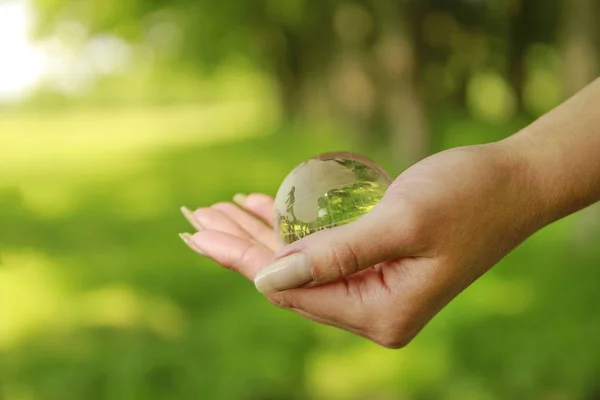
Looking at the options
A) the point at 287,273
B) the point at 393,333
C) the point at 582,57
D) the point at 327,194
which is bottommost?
the point at 393,333

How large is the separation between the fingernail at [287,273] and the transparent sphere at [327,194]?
35 cm

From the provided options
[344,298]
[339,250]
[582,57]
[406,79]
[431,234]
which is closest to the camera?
[339,250]

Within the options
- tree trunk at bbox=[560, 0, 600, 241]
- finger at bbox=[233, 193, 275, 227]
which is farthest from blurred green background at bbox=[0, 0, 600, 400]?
finger at bbox=[233, 193, 275, 227]

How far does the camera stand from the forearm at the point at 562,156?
2.70 m

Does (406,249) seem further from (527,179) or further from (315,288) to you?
(527,179)

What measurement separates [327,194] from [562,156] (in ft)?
2.75

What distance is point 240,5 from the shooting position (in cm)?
1966

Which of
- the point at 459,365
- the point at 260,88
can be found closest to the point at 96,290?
the point at 459,365

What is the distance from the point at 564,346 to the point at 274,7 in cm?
1356

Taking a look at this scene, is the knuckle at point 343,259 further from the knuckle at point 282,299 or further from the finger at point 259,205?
the finger at point 259,205

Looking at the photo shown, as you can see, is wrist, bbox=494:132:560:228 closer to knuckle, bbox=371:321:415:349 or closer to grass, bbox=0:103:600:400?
knuckle, bbox=371:321:415:349

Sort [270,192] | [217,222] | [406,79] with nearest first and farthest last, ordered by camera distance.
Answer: [217,222]
[406,79]
[270,192]

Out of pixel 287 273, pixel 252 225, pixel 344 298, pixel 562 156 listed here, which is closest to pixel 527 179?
pixel 562 156

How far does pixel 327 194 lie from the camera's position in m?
2.72
